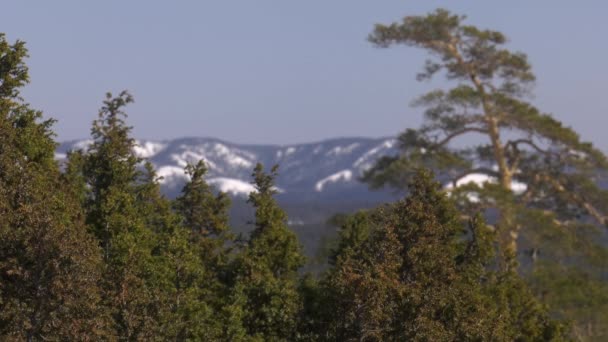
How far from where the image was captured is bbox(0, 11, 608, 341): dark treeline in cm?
4284

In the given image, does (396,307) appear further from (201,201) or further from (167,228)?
(201,201)

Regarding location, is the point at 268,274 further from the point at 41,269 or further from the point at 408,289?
the point at 41,269

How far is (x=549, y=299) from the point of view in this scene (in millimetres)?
78750

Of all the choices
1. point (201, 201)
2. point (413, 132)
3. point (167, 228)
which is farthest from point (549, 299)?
point (167, 228)

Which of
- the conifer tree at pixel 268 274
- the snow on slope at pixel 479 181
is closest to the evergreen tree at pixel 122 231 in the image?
the conifer tree at pixel 268 274

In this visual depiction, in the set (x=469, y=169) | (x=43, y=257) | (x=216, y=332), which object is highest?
(x=469, y=169)

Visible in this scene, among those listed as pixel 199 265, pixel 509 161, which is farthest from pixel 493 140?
pixel 199 265

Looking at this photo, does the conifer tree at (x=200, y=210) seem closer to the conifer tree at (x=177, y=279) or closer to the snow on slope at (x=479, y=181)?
the conifer tree at (x=177, y=279)

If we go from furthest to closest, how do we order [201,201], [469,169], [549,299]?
1. [469,169]
2. [549,299]
3. [201,201]

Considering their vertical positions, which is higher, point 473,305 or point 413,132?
point 413,132

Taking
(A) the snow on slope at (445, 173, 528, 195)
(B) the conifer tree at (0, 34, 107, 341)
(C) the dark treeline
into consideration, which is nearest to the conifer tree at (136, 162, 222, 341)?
(C) the dark treeline

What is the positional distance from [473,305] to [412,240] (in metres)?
3.81

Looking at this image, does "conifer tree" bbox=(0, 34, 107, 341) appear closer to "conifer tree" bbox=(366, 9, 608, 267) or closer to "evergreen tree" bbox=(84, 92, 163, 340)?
"evergreen tree" bbox=(84, 92, 163, 340)

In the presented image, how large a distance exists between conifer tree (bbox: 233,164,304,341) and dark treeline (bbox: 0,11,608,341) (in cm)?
8
